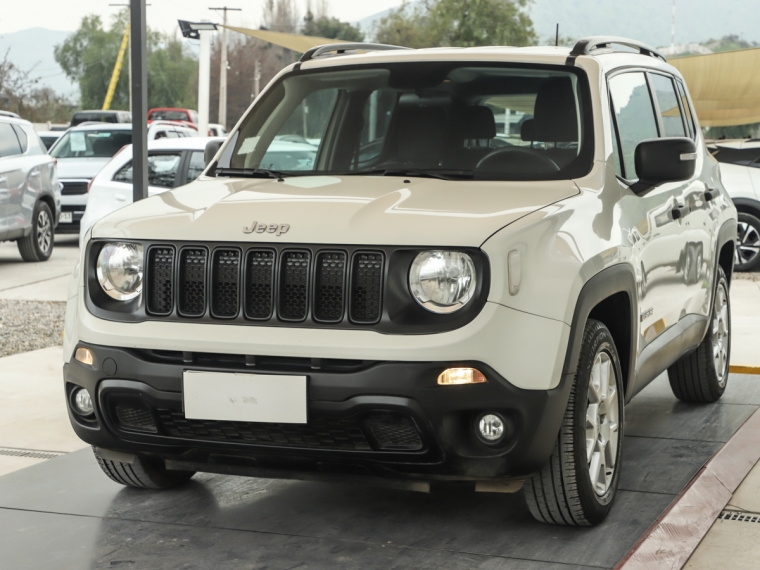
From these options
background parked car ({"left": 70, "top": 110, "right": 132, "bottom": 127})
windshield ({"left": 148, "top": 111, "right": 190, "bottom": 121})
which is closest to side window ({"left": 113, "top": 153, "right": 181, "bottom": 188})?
background parked car ({"left": 70, "top": 110, "right": 132, "bottom": 127})

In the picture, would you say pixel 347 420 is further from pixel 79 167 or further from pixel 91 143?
pixel 91 143

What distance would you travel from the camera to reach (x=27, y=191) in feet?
45.5

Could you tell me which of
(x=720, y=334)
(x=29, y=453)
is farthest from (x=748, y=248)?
(x=29, y=453)

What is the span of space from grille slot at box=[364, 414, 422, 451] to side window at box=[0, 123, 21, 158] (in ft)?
36.4

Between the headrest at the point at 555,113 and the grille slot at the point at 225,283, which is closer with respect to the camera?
the grille slot at the point at 225,283

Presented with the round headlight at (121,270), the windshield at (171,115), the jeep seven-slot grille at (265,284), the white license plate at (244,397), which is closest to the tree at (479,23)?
the windshield at (171,115)

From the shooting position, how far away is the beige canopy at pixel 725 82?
62.3 ft

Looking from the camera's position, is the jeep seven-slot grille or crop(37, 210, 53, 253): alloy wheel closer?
the jeep seven-slot grille

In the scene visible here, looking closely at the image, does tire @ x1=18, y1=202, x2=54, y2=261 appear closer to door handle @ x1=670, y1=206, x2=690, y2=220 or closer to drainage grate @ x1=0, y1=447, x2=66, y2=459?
drainage grate @ x1=0, y1=447, x2=66, y2=459

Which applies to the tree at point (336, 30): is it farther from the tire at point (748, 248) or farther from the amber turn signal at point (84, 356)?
the amber turn signal at point (84, 356)

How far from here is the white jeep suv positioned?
3551 mm

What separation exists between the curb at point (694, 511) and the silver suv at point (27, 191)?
10.2 metres

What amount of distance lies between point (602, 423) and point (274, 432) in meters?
1.28

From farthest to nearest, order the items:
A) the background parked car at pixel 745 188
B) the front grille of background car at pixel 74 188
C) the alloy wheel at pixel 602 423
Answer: the front grille of background car at pixel 74 188
the background parked car at pixel 745 188
the alloy wheel at pixel 602 423
